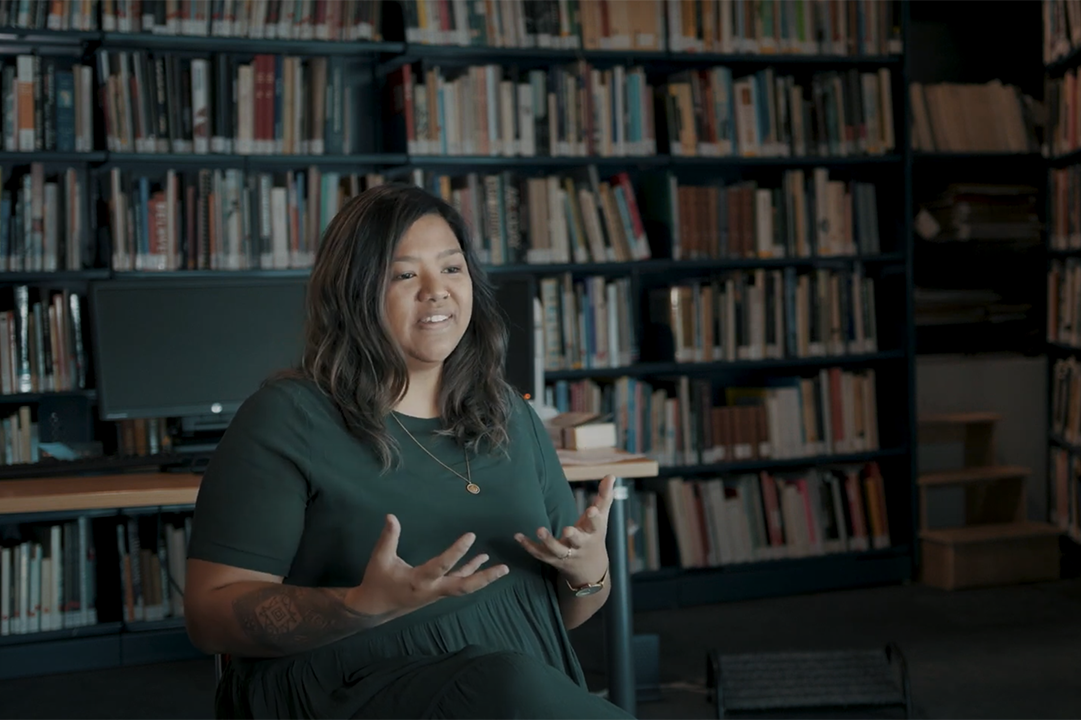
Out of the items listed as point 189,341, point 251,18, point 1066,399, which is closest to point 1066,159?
point 1066,399

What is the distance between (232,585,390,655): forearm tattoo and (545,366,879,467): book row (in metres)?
2.82

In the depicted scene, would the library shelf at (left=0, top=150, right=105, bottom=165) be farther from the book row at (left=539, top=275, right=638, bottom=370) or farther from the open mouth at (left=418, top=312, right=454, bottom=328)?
the open mouth at (left=418, top=312, right=454, bottom=328)

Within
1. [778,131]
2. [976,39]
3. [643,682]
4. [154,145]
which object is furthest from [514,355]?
[976,39]

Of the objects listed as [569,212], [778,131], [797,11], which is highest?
[797,11]

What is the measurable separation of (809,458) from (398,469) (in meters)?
3.16

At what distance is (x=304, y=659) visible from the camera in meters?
1.53

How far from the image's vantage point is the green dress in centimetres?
145

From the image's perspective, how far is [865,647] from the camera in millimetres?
3844

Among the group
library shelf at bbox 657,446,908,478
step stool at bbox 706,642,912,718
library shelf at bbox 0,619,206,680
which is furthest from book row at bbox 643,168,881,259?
library shelf at bbox 0,619,206,680

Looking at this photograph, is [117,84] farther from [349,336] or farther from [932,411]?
[932,411]

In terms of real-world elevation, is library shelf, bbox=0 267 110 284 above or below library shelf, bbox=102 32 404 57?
below

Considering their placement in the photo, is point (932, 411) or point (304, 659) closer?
→ point (304, 659)

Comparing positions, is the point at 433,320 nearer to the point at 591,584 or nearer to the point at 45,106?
the point at 591,584

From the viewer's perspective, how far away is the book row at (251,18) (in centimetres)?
381
